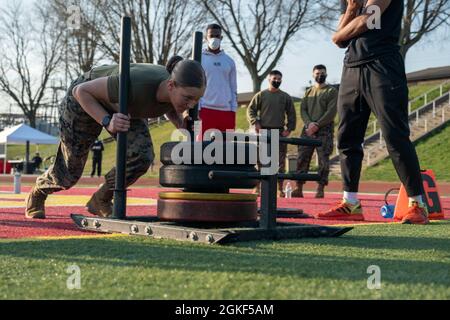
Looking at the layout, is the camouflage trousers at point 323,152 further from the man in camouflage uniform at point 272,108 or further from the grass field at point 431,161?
the grass field at point 431,161

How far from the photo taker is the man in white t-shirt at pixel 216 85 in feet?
26.7

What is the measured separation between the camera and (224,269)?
2730 millimetres

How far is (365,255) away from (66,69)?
47.8m

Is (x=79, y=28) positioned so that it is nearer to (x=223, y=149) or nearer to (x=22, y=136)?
(x=22, y=136)

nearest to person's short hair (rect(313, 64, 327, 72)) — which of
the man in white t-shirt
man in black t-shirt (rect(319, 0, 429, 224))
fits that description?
the man in white t-shirt

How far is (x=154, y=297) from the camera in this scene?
7.18 ft

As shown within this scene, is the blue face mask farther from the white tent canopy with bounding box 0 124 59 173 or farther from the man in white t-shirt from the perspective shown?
the white tent canopy with bounding box 0 124 59 173

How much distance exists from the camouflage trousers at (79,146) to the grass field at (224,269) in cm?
123

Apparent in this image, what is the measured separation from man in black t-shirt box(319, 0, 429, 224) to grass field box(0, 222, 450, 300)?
4.13ft

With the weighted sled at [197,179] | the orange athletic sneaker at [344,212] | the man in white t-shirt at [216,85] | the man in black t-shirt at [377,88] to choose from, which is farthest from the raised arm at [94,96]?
the man in white t-shirt at [216,85]

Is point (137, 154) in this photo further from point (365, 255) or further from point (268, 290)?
point (268, 290)

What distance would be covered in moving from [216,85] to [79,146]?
334 centimetres

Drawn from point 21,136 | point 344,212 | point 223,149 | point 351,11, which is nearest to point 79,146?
point 223,149
